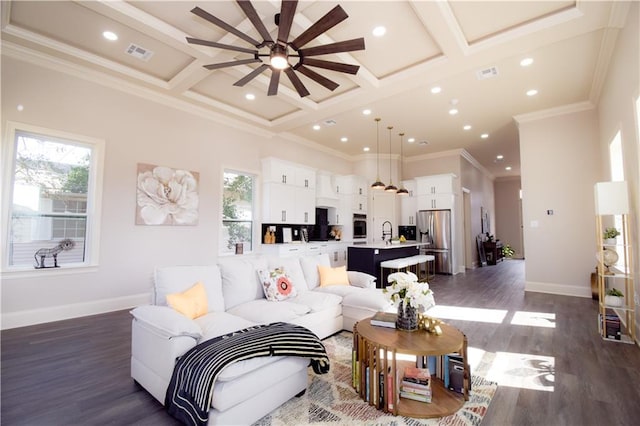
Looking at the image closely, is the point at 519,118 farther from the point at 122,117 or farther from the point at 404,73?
the point at 122,117

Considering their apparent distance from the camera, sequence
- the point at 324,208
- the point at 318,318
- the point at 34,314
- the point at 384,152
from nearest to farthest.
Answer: the point at 318,318
the point at 34,314
the point at 324,208
the point at 384,152

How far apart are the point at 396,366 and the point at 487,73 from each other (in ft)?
13.8

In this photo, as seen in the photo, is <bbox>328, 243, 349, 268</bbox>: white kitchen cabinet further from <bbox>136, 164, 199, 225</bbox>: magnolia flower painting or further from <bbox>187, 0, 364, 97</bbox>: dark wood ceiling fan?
<bbox>187, 0, 364, 97</bbox>: dark wood ceiling fan

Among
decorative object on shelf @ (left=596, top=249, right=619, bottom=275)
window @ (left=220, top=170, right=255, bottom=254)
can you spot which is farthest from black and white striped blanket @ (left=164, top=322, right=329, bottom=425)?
window @ (left=220, top=170, right=255, bottom=254)

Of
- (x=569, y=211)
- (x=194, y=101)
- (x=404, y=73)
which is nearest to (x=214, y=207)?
(x=194, y=101)

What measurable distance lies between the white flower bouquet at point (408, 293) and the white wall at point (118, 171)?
160 inches

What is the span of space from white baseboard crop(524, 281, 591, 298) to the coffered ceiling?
10.9 ft

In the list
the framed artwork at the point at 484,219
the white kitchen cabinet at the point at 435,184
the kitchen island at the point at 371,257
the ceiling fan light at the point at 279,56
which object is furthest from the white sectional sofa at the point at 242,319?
the framed artwork at the point at 484,219

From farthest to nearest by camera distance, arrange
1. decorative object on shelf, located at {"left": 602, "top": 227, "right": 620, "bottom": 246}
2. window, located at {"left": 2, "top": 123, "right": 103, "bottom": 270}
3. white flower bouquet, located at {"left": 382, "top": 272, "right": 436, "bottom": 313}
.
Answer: window, located at {"left": 2, "top": 123, "right": 103, "bottom": 270} → decorative object on shelf, located at {"left": 602, "top": 227, "right": 620, "bottom": 246} → white flower bouquet, located at {"left": 382, "top": 272, "right": 436, "bottom": 313}

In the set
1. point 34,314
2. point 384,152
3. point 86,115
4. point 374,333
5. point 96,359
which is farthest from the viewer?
point 384,152

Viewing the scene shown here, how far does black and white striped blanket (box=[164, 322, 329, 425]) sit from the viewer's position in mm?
1681

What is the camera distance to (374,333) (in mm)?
2223

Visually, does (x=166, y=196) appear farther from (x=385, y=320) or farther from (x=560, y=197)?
(x=560, y=197)

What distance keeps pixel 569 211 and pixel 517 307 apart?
2.32 meters
